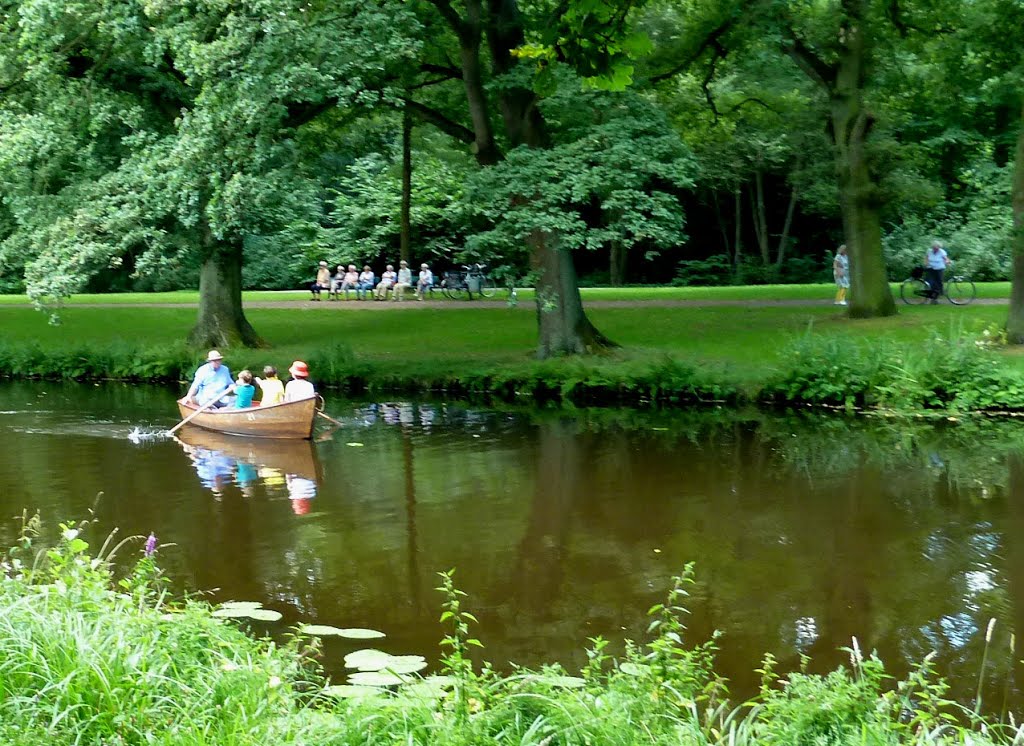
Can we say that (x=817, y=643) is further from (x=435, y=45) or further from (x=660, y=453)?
(x=435, y=45)

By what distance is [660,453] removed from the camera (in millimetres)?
16656

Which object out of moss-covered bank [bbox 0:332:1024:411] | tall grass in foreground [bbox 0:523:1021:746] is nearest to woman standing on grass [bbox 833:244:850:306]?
moss-covered bank [bbox 0:332:1024:411]

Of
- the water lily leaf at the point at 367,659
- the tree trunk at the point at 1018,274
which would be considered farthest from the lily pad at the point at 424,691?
the tree trunk at the point at 1018,274

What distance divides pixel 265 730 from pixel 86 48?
69.4 ft

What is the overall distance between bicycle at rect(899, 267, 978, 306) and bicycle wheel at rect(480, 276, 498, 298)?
40.9 ft

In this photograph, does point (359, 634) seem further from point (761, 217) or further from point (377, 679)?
point (761, 217)

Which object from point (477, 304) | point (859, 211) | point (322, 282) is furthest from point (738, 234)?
point (859, 211)

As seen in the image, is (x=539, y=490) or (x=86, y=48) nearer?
(x=539, y=490)

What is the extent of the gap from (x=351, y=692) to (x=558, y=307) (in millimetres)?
17910

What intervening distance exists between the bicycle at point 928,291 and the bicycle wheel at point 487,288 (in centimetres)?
1248

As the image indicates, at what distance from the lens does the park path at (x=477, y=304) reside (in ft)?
101

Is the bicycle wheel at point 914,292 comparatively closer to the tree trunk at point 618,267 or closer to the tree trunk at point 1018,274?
the tree trunk at point 1018,274

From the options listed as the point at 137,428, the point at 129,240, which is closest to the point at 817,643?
the point at 137,428

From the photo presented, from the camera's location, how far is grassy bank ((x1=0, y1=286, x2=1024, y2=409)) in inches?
750
